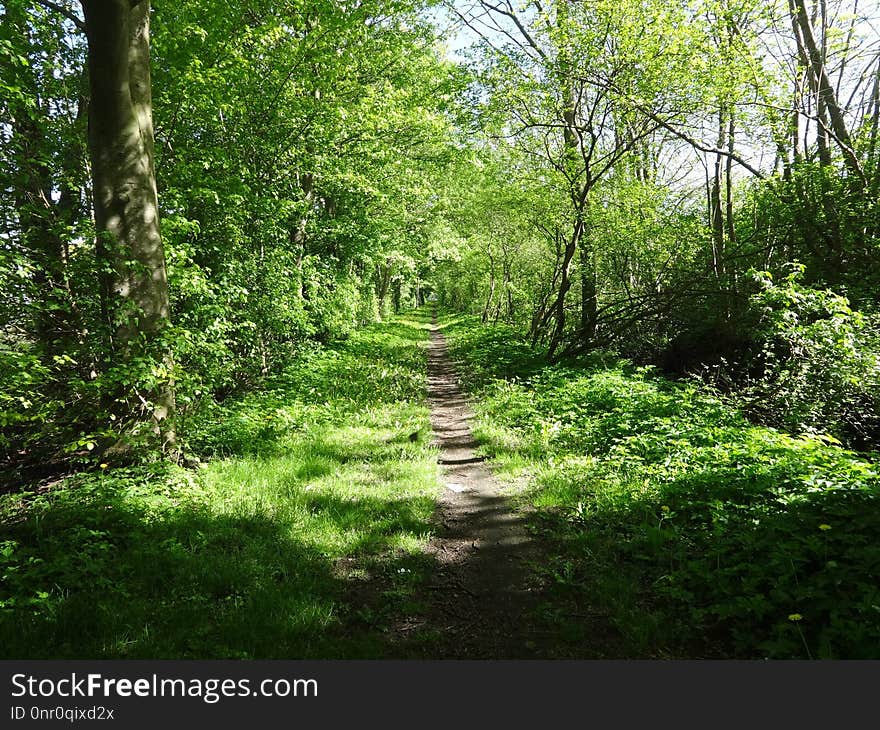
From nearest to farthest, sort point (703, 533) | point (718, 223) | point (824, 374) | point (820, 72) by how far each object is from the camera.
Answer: point (703, 533) < point (824, 374) < point (820, 72) < point (718, 223)

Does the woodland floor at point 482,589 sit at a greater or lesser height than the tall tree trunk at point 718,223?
lesser

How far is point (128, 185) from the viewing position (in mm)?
5578

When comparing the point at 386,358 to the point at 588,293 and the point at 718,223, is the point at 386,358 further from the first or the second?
the point at 718,223

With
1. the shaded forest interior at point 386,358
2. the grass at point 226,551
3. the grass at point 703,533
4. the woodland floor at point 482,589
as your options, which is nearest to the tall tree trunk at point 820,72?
the shaded forest interior at point 386,358

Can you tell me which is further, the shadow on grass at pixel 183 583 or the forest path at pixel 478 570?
the forest path at pixel 478 570

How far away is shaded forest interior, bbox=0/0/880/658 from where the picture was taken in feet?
11.0

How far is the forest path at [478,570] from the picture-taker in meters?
3.22

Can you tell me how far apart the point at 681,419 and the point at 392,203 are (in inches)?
585

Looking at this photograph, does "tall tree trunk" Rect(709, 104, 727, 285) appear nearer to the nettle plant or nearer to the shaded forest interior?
the shaded forest interior

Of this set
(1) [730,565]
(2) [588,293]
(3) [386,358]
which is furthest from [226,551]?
(2) [588,293]

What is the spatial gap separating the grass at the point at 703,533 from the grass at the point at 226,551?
57.4 inches

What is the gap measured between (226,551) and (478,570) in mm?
2290

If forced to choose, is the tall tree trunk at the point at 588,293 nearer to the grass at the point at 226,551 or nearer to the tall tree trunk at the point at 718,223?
the tall tree trunk at the point at 718,223

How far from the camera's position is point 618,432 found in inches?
272
